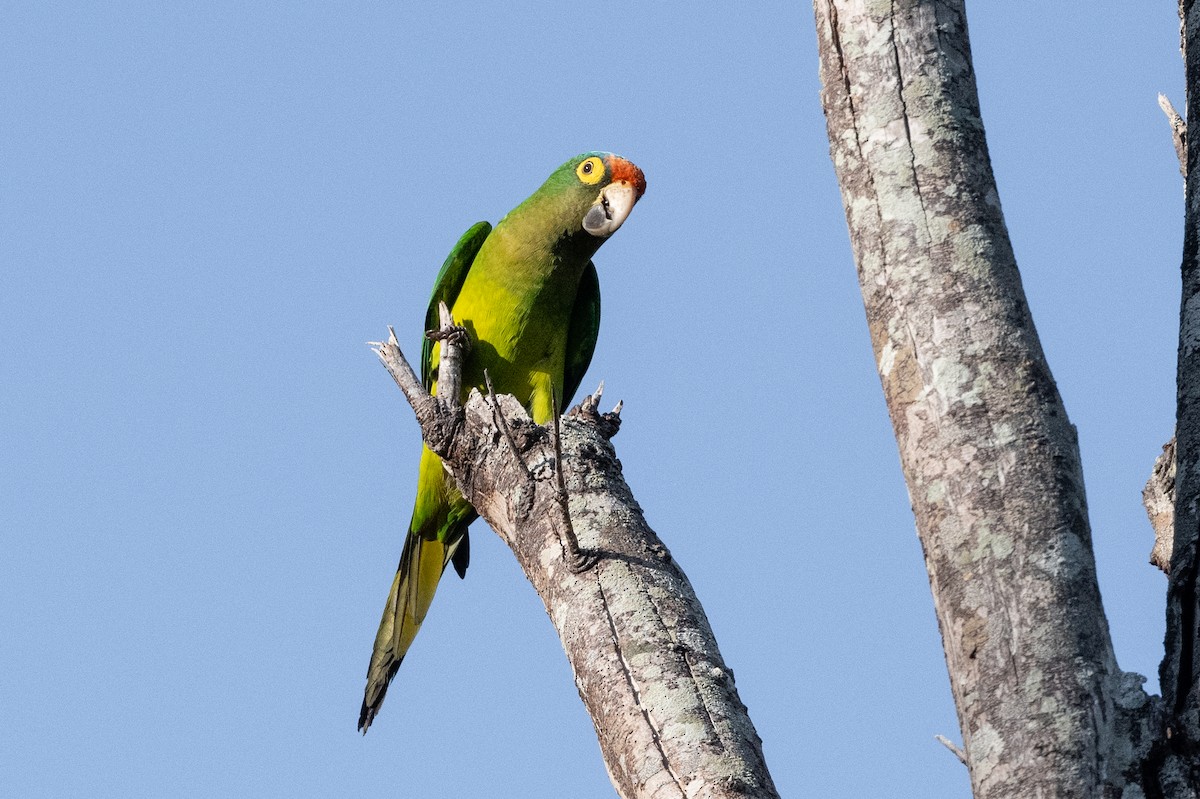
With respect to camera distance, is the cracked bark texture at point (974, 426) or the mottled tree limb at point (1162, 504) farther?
the mottled tree limb at point (1162, 504)

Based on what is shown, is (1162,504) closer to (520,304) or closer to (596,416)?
(596,416)

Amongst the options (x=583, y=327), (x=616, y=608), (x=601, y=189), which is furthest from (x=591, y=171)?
(x=616, y=608)

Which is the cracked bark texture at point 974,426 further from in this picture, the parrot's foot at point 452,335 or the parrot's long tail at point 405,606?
the parrot's long tail at point 405,606

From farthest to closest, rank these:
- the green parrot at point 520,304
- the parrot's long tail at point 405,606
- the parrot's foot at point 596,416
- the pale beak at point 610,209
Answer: the pale beak at point 610,209, the green parrot at point 520,304, the parrot's long tail at point 405,606, the parrot's foot at point 596,416

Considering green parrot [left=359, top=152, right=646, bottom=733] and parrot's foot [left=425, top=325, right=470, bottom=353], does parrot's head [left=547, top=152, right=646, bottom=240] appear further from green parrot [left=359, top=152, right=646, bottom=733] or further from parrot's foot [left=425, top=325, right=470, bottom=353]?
parrot's foot [left=425, top=325, right=470, bottom=353]

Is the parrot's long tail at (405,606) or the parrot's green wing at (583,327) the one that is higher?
the parrot's green wing at (583,327)

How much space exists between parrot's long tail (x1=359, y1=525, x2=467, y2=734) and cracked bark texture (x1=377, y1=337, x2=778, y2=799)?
5.00 ft

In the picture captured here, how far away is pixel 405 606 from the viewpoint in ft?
17.8

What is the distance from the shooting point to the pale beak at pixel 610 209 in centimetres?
627

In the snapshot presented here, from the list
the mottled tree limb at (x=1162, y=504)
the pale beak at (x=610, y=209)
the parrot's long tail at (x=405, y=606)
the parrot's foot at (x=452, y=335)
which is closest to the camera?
the mottled tree limb at (x=1162, y=504)

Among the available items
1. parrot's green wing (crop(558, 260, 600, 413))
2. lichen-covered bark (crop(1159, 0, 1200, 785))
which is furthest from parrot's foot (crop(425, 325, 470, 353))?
lichen-covered bark (crop(1159, 0, 1200, 785))

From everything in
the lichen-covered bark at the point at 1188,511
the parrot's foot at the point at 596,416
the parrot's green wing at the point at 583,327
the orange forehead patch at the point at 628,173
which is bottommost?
the lichen-covered bark at the point at 1188,511

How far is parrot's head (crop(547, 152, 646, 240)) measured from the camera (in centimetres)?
627

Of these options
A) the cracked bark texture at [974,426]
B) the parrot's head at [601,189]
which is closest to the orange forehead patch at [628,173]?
Result: the parrot's head at [601,189]
